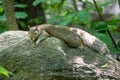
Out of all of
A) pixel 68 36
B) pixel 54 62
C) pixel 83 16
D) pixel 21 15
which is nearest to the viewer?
pixel 54 62

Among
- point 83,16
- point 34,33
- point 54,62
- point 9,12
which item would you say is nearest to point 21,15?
point 9,12

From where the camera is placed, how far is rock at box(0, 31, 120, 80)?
380cm

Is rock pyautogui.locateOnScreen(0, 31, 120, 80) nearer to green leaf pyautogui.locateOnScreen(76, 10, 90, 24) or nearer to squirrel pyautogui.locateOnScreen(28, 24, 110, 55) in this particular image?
squirrel pyautogui.locateOnScreen(28, 24, 110, 55)

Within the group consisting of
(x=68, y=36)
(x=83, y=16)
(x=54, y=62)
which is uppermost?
(x=83, y=16)

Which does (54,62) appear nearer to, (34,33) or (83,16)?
(34,33)

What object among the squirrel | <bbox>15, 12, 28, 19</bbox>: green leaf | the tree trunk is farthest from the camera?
the tree trunk

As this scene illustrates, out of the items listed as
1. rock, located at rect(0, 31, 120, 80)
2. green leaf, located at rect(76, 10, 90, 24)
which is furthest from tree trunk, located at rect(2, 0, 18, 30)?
green leaf, located at rect(76, 10, 90, 24)

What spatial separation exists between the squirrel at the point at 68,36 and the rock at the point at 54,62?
0.20 ft

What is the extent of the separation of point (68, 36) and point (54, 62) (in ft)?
1.59

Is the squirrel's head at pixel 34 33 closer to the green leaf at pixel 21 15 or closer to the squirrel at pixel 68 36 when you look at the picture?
the squirrel at pixel 68 36

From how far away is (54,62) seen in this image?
388cm

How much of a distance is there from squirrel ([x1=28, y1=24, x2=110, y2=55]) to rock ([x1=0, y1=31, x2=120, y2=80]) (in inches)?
2.5

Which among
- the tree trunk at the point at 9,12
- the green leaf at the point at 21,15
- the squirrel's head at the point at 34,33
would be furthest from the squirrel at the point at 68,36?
the tree trunk at the point at 9,12

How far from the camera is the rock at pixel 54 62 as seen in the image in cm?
380
